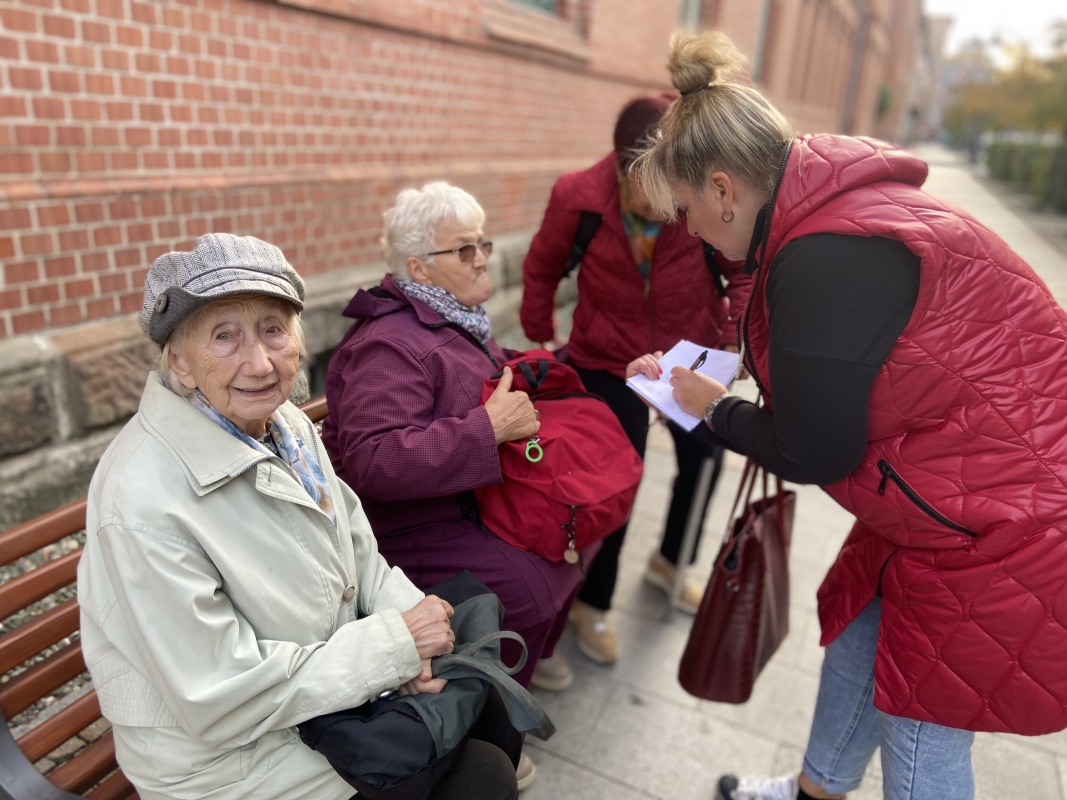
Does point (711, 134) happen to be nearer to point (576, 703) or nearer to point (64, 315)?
point (576, 703)

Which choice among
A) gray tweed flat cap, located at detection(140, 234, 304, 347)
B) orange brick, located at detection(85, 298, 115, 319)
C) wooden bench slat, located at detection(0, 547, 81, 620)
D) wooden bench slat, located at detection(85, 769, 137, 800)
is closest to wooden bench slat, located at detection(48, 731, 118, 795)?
wooden bench slat, located at detection(85, 769, 137, 800)

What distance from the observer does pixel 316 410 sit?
2285mm

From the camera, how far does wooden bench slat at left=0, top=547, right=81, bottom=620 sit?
60.1 inches

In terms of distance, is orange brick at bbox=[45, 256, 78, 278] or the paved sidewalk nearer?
the paved sidewalk

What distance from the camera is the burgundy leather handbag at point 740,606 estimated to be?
7.11 ft

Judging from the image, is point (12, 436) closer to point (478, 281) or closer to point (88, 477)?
point (88, 477)

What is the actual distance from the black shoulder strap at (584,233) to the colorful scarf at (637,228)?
0.10 meters

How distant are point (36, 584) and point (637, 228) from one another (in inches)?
77.0

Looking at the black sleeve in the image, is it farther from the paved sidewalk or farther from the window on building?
the window on building

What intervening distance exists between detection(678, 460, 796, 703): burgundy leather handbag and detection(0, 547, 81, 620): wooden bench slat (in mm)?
1594

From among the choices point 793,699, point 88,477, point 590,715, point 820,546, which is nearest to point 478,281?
point 590,715

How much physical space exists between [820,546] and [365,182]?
327 centimetres

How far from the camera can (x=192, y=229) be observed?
3.59 m

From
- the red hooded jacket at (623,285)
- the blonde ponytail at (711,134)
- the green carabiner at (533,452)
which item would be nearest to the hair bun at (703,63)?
the blonde ponytail at (711,134)
